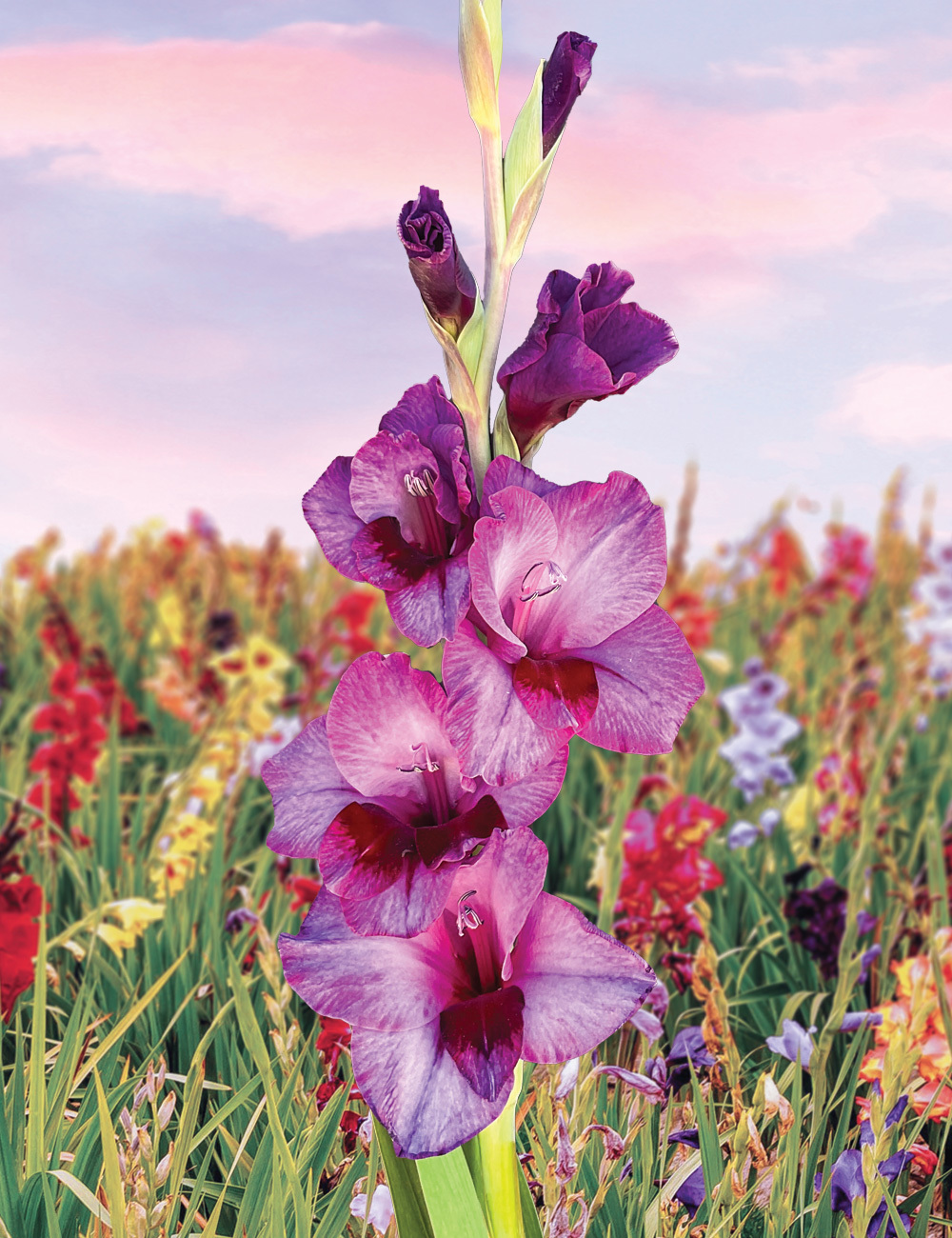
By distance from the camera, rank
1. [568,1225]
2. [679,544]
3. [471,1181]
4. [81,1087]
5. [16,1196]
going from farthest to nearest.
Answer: [679,544] < [81,1087] < [16,1196] < [568,1225] < [471,1181]

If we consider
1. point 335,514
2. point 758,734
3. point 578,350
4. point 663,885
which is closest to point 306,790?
point 335,514

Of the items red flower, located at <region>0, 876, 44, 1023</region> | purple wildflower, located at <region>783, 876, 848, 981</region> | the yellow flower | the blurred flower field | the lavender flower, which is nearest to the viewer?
the blurred flower field

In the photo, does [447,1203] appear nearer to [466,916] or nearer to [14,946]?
[466,916]

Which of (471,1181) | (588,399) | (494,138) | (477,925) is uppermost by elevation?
(494,138)

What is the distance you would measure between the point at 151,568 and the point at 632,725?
6191mm

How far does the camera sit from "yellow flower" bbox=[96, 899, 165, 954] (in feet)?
7.38

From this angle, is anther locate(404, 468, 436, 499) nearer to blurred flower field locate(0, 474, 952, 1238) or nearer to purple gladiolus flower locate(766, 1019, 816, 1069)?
blurred flower field locate(0, 474, 952, 1238)

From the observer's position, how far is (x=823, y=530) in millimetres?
7477

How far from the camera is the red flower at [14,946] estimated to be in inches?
80.4

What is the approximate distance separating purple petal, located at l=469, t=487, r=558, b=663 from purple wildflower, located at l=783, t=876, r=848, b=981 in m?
1.48

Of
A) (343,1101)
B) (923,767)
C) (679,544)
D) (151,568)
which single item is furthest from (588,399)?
(151,568)

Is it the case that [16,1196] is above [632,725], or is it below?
below

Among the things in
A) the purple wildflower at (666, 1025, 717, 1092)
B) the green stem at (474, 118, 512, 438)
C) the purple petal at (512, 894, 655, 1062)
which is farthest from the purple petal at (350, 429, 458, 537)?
the purple wildflower at (666, 1025, 717, 1092)

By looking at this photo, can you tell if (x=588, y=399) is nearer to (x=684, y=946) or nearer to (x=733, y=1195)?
(x=733, y=1195)
